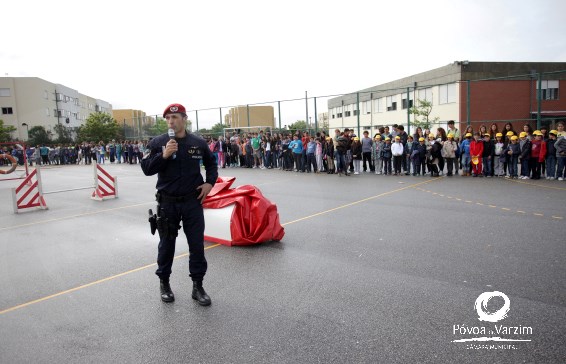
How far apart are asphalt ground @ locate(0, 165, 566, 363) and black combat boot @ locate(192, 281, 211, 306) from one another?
8cm

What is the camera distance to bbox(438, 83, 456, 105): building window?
34194 mm

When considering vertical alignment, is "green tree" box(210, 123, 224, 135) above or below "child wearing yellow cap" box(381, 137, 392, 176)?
above

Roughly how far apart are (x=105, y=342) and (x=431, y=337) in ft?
9.64

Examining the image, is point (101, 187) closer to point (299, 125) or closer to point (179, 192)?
point (179, 192)

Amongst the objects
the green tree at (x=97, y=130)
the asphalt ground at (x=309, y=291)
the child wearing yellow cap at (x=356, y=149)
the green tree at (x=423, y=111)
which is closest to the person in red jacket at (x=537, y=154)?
the asphalt ground at (x=309, y=291)

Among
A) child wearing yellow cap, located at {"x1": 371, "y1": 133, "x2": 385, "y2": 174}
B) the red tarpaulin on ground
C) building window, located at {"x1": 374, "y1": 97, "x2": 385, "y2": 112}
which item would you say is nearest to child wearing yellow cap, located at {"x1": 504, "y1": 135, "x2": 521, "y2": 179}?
child wearing yellow cap, located at {"x1": 371, "y1": 133, "x2": 385, "y2": 174}

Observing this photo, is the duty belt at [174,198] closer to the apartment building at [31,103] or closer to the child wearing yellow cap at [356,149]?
the child wearing yellow cap at [356,149]

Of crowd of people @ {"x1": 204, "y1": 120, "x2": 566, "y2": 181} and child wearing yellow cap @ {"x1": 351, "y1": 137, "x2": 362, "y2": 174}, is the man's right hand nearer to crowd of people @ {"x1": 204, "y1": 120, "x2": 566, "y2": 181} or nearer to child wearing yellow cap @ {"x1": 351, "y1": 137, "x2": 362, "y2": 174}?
crowd of people @ {"x1": 204, "y1": 120, "x2": 566, "y2": 181}

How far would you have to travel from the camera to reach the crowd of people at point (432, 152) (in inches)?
539

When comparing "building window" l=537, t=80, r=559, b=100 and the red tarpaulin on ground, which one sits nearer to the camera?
the red tarpaulin on ground

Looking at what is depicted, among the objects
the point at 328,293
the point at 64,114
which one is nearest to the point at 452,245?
the point at 328,293

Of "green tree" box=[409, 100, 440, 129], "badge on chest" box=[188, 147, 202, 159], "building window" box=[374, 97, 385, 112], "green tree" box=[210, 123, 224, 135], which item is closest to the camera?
"badge on chest" box=[188, 147, 202, 159]

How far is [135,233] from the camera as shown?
26.3 feet

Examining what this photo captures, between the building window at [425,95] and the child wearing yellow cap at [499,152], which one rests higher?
the building window at [425,95]
